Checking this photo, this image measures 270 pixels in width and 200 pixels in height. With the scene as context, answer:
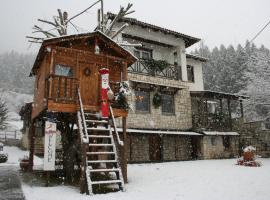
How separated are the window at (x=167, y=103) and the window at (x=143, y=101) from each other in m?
1.32

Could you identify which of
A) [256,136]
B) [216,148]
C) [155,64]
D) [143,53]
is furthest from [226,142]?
[143,53]

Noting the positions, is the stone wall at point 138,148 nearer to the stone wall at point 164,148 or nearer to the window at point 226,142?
the stone wall at point 164,148

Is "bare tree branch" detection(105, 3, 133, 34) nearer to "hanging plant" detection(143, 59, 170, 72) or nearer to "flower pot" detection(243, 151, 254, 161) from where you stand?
"hanging plant" detection(143, 59, 170, 72)

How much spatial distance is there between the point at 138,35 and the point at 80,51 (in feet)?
32.2

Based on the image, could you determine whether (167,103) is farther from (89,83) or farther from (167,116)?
(89,83)

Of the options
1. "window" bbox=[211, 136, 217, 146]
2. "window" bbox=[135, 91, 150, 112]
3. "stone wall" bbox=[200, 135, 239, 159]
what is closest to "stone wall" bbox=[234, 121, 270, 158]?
"stone wall" bbox=[200, 135, 239, 159]

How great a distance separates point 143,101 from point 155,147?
3.37 metres

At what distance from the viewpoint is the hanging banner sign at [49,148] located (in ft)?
31.1

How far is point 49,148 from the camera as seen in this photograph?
9.65 meters

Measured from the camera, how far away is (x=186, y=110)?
74.1ft

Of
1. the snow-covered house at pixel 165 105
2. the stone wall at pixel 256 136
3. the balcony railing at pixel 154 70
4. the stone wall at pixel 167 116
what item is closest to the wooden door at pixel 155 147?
the snow-covered house at pixel 165 105

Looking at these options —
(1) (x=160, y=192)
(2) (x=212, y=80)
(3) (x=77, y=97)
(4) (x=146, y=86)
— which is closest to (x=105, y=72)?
(3) (x=77, y=97)

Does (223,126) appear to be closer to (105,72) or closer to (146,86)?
(146,86)

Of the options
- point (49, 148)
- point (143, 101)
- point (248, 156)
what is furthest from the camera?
point (143, 101)
